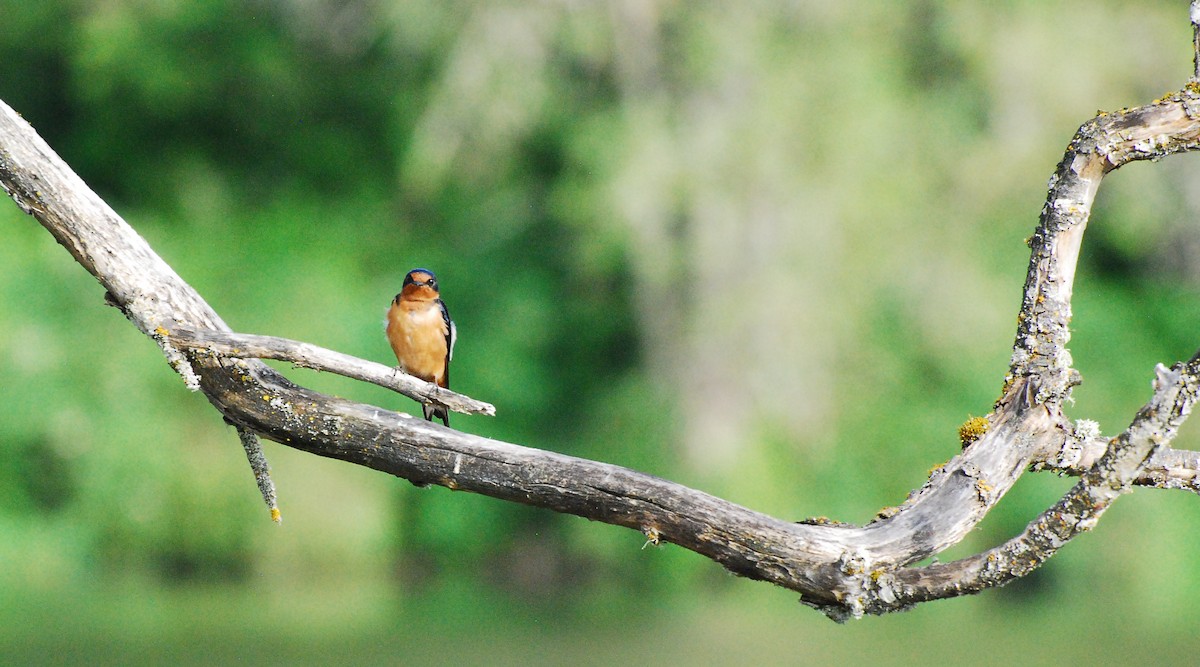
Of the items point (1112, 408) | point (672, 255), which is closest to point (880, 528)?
point (672, 255)

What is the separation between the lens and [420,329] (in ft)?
17.4

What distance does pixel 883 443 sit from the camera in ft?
39.6

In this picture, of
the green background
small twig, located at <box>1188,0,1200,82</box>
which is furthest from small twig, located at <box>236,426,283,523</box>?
the green background

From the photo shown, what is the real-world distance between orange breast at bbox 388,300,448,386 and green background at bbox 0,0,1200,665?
5035 mm

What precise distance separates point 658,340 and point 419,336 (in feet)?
22.8

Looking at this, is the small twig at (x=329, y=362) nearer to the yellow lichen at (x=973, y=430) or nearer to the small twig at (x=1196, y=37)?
the yellow lichen at (x=973, y=430)

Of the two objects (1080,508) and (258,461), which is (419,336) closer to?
(258,461)

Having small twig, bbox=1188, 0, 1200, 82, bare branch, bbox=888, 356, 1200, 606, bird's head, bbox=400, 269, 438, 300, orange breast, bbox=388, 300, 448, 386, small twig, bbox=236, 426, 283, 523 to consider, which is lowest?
bare branch, bbox=888, 356, 1200, 606

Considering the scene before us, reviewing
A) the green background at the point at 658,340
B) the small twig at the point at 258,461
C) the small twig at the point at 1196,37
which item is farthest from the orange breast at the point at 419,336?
the green background at the point at 658,340

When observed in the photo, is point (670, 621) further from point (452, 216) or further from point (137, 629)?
point (452, 216)

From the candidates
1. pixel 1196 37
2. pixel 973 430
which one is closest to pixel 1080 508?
pixel 973 430

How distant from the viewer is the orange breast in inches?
209

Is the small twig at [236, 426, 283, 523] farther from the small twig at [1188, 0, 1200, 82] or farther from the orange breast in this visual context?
the orange breast

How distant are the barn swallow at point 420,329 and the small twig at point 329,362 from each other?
2.45m
